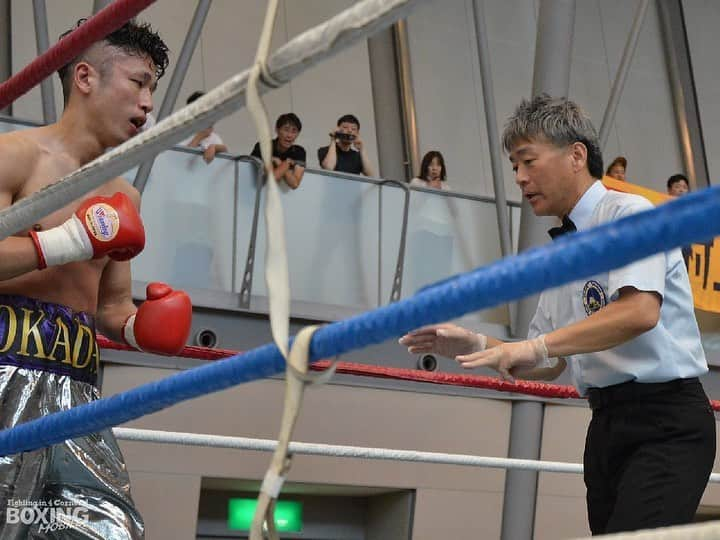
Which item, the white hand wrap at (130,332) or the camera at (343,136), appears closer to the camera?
the white hand wrap at (130,332)

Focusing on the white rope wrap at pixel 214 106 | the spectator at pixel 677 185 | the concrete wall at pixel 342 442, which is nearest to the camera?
the white rope wrap at pixel 214 106

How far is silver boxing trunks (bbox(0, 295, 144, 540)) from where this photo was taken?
1.59 metres

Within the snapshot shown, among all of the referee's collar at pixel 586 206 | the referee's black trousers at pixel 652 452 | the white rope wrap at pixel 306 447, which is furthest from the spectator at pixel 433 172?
the referee's black trousers at pixel 652 452

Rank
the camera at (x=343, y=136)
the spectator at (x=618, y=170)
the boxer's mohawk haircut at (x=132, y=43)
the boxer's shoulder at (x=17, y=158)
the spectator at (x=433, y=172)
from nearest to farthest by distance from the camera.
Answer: the boxer's shoulder at (x=17, y=158), the boxer's mohawk haircut at (x=132, y=43), the camera at (x=343, y=136), the spectator at (x=433, y=172), the spectator at (x=618, y=170)

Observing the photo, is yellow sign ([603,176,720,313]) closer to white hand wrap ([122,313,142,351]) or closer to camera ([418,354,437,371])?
camera ([418,354,437,371])

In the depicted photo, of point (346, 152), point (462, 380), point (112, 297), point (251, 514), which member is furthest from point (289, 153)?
point (112, 297)

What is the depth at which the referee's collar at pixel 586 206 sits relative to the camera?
1.70 metres

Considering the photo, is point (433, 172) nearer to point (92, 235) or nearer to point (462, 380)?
point (462, 380)

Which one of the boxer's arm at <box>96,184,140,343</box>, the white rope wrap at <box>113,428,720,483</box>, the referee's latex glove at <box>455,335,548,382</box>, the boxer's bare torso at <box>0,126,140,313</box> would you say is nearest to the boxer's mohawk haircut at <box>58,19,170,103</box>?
the boxer's bare torso at <box>0,126,140,313</box>

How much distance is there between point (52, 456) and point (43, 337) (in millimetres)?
180

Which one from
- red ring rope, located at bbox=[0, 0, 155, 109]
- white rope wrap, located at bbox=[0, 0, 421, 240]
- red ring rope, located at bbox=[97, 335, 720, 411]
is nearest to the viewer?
white rope wrap, located at bbox=[0, 0, 421, 240]

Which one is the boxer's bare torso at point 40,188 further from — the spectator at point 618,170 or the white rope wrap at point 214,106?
the spectator at point 618,170

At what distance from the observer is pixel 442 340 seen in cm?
145

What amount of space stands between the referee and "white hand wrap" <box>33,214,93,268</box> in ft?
1.60
